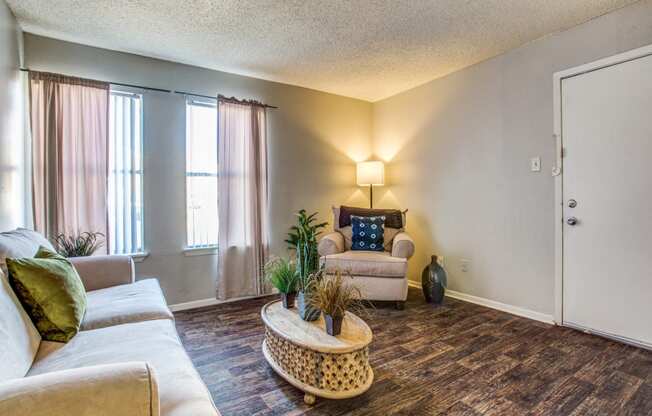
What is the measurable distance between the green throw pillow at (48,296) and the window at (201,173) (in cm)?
177

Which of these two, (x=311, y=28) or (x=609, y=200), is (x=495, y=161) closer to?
(x=609, y=200)

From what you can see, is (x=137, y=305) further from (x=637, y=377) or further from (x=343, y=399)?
(x=637, y=377)

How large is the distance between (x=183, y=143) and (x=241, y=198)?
786mm

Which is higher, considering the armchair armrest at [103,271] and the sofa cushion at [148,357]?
the armchair armrest at [103,271]

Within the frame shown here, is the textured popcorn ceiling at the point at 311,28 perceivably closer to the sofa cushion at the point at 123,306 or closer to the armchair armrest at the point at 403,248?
the armchair armrest at the point at 403,248

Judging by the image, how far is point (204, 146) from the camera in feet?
11.1

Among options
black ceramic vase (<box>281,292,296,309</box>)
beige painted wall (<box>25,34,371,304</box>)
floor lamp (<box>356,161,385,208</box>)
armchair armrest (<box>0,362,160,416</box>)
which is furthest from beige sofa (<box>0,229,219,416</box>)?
floor lamp (<box>356,161,385,208</box>)

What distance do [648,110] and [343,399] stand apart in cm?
276

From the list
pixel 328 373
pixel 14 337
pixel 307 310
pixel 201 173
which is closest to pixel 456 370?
pixel 328 373

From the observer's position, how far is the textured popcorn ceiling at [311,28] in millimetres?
2266

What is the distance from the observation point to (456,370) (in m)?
1.98

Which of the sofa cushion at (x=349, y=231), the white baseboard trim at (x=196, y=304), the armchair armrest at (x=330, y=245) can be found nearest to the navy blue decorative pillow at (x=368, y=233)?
the sofa cushion at (x=349, y=231)

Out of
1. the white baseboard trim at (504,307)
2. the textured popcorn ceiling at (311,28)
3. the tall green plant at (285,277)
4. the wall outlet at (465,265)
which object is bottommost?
the white baseboard trim at (504,307)

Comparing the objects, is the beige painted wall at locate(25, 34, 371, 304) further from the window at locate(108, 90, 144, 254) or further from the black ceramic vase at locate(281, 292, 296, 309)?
the black ceramic vase at locate(281, 292, 296, 309)
